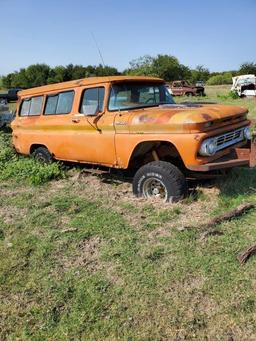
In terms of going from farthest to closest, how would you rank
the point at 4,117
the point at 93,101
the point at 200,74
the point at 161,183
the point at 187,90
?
the point at 200,74 < the point at 187,90 < the point at 4,117 < the point at 93,101 < the point at 161,183

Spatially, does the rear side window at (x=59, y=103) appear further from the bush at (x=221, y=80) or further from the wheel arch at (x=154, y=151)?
the bush at (x=221, y=80)

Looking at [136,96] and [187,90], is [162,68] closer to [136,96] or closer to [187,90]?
[187,90]

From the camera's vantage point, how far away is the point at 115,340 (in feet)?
10.1

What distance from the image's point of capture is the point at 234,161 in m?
5.32

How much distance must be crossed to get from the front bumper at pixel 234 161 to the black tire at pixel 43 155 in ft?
11.4

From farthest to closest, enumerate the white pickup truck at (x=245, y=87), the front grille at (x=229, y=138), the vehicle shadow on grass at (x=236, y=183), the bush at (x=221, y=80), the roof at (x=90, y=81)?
the bush at (x=221, y=80) → the white pickup truck at (x=245, y=87) → the roof at (x=90, y=81) → the vehicle shadow on grass at (x=236, y=183) → the front grille at (x=229, y=138)


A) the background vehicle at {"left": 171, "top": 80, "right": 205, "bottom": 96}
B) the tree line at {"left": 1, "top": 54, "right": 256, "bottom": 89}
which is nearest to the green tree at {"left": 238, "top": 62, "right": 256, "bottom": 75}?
the tree line at {"left": 1, "top": 54, "right": 256, "bottom": 89}

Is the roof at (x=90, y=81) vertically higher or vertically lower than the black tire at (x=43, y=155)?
higher

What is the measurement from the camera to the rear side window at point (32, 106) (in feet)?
25.9

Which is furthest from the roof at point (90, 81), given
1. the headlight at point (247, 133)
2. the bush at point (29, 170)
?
the headlight at point (247, 133)

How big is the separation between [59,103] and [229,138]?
321cm

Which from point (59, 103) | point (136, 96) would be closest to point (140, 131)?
point (136, 96)

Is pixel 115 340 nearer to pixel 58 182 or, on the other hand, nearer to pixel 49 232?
pixel 49 232

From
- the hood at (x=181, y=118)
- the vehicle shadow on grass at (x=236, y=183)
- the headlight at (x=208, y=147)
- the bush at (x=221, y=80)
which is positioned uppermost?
the bush at (x=221, y=80)
